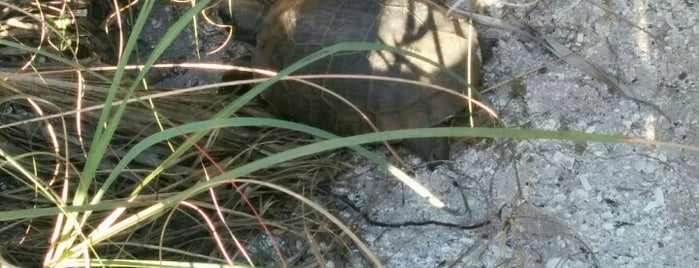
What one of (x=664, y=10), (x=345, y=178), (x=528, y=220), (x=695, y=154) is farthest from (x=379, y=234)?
(x=664, y=10)

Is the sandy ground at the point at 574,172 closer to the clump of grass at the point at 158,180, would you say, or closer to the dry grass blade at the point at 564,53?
the dry grass blade at the point at 564,53

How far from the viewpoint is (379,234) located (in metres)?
1.61

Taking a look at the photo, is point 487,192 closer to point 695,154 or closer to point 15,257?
point 695,154

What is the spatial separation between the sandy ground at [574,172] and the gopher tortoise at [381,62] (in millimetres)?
108

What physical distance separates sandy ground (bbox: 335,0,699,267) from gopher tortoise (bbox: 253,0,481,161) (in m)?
0.11

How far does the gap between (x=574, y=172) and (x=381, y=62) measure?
17.7 inches

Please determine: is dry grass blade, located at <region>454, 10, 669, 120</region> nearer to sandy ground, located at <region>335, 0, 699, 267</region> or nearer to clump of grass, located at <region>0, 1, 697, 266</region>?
sandy ground, located at <region>335, 0, 699, 267</region>

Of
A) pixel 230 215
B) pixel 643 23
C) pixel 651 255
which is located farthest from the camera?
pixel 643 23

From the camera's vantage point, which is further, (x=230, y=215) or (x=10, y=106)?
(x=10, y=106)

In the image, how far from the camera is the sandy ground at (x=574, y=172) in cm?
152

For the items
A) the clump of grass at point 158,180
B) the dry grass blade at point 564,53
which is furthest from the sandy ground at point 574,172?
the clump of grass at point 158,180

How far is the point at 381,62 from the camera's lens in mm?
1673

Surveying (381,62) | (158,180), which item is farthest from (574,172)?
(158,180)

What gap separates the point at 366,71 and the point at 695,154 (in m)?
0.67
